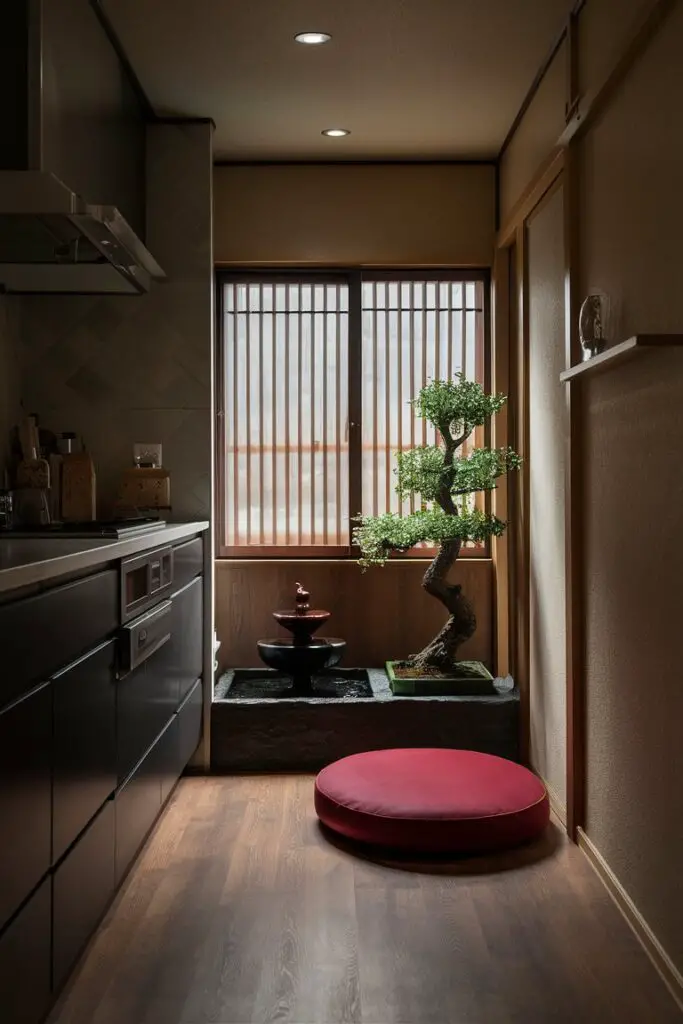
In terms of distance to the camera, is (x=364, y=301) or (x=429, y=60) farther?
(x=364, y=301)

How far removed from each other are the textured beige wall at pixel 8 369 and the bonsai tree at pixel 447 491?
1.40m

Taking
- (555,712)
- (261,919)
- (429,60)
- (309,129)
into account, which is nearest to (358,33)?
(429,60)

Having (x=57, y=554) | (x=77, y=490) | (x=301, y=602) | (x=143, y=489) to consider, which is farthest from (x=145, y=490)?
(x=57, y=554)

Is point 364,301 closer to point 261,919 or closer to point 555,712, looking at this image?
point 555,712

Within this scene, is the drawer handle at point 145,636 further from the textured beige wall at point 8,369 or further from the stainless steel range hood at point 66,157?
the stainless steel range hood at point 66,157

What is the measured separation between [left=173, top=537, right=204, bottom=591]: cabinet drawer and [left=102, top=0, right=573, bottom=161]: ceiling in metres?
1.64

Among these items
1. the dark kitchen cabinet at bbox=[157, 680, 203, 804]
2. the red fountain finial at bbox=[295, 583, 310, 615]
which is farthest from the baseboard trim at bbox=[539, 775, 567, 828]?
the dark kitchen cabinet at bbox=[157, 680, 203, 804]

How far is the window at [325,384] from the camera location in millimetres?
4379

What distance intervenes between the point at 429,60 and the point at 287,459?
179 centimetres

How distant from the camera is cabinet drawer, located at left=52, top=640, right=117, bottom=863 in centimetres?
Answer: 182

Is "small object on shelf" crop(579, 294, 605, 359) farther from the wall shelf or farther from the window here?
the window

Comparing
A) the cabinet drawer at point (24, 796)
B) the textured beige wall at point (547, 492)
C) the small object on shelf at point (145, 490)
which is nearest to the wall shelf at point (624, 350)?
the textured beige wall at point (547, 492)

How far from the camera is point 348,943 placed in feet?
7.54

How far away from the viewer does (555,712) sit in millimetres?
3262
